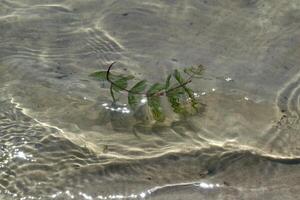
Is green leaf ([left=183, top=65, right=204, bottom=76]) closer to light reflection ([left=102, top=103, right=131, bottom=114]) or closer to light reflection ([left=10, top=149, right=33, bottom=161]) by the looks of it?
light reflection ([left=102, top=103, right=131, bottom=114])

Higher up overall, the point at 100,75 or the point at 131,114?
the point at 100,75

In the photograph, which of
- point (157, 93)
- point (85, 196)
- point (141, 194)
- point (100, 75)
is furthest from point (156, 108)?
point (85, 196)

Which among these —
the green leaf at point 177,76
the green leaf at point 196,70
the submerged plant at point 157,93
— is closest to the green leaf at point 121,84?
the submerged plant at point 157,93

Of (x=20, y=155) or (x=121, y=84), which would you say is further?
(x=121, y=84)

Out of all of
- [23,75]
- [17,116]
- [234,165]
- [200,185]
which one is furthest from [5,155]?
[234,165]

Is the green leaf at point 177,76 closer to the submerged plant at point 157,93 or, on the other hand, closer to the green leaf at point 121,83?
the submerged plant at point 157,93

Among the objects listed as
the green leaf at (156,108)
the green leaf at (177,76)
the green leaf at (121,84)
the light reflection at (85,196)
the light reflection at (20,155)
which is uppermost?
the green leaf at (177,76)

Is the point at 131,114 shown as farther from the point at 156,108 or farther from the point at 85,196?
the point at 85,196

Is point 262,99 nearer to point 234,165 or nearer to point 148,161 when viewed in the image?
point 234,165
